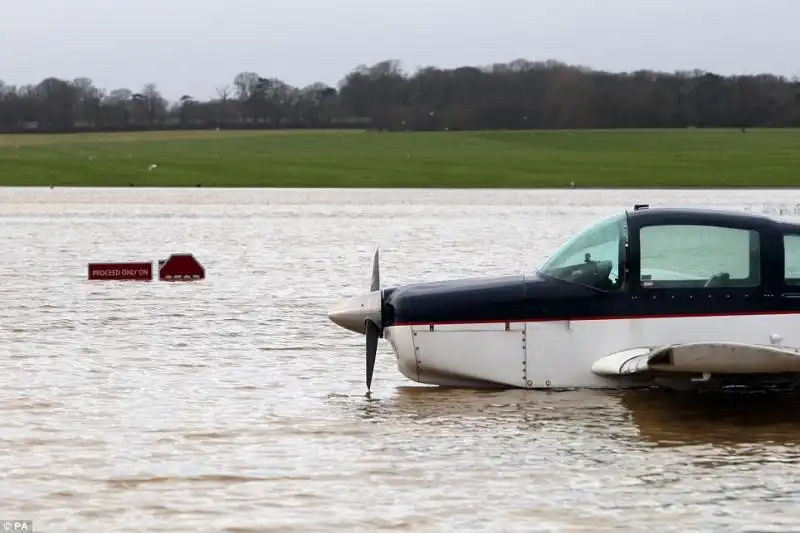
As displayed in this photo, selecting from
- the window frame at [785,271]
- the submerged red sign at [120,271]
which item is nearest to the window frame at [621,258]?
the window frame at [785,271]

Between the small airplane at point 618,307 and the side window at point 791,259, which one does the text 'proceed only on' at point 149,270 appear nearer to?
the small airplane at point 618,307

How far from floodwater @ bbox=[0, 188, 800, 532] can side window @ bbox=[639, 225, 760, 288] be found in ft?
3.96

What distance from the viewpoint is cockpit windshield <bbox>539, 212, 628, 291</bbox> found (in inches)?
506

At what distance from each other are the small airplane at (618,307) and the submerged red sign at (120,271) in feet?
42.5

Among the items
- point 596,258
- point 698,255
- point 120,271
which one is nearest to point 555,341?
point 596,258

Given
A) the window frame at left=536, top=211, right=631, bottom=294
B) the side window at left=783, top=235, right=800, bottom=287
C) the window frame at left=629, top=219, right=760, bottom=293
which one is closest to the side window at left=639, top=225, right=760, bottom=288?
the window frame at left=629, top=219, right=760, bottom=293

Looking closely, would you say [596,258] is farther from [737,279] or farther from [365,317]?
[365,317]

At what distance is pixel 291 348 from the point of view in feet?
56.0

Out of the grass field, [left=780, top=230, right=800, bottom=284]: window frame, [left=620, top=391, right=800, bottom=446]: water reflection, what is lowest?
[left=620, top=391, right=800, bottom=446]: water reflection

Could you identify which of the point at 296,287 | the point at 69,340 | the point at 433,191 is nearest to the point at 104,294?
the point at 296,287

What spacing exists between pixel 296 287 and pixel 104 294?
3.30m

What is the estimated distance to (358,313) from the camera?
42.8ft

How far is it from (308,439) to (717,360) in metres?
3.49

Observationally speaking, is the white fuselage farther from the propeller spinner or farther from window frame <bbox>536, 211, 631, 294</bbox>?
window frame <bbox>536, 211, 631, 294</bbox>
